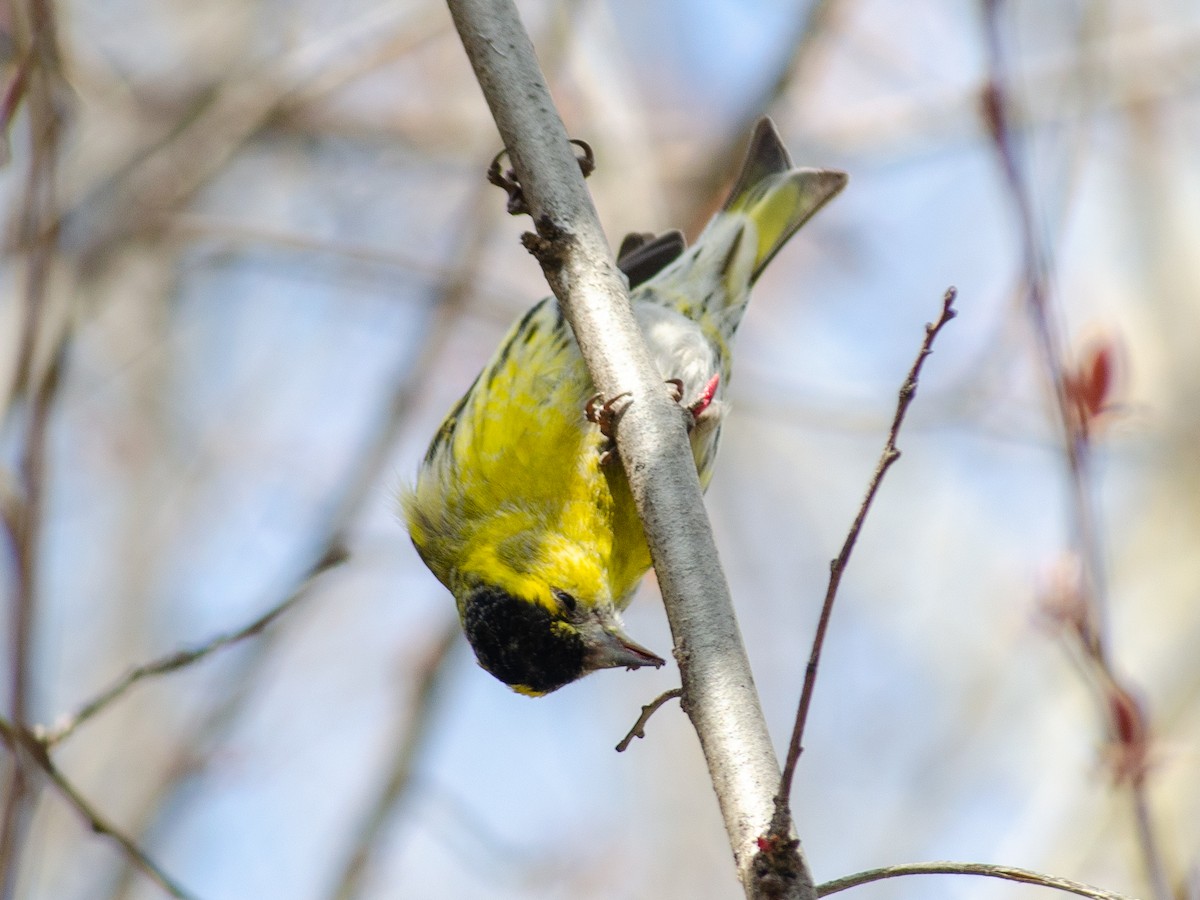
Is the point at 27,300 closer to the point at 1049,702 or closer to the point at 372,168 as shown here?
the point at 372,168

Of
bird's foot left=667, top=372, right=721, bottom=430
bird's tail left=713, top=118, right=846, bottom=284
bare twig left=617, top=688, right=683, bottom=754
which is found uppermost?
bird's tail left=713, top=118, right=846, bottom=284

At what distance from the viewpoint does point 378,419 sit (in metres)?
5.13

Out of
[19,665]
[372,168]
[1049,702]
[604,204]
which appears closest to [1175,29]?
[604,204]

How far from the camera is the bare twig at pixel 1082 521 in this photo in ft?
6.82

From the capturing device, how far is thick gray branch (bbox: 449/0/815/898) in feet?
6.24

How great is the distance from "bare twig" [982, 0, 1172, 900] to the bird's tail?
2261 mm

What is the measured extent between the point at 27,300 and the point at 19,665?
1.81 ft

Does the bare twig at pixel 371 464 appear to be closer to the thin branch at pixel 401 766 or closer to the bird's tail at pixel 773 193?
the thin branch at pixel 401 766

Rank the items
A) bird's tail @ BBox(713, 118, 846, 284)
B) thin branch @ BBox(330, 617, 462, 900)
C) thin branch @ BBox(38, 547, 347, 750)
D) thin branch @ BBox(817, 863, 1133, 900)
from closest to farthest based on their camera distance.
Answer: thin branch @ BBox(817, 863, 1133, 900), thin branch @ BBox(38, 547, 347, 750), thin branch @ BBox(330, 617, 462, 900), bird's tail @ BBox(713, 118, 846, 284)

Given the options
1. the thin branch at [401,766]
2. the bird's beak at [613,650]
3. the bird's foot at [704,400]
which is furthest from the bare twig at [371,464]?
the bird's foot at [704,400]

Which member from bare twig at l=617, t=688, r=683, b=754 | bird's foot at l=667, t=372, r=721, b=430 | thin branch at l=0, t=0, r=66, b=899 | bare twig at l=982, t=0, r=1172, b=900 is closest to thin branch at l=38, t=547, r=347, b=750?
thin branch at l=0, t=0, r=66, b=899

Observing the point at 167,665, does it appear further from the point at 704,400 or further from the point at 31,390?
the point at 704,400

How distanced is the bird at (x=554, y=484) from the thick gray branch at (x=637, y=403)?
1.61ft

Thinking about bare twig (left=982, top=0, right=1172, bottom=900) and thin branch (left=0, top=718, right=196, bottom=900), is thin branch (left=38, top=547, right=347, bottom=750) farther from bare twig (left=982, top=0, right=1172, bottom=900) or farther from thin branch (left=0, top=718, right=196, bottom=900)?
bare twig (left=982, top=0, right=1172, bottom=900)
